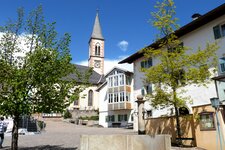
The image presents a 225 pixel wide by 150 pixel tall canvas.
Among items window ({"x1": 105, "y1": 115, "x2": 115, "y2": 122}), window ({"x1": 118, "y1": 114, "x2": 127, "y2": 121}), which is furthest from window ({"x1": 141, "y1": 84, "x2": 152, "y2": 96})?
window ({"x1": 105, "y1": 115, "x2": 115, "y2": 122})

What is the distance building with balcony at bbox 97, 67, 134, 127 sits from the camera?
3775 cm

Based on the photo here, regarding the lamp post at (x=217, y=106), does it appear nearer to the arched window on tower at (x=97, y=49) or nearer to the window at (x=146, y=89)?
the window at (x=146, y=89)

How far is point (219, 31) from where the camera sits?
18.6m

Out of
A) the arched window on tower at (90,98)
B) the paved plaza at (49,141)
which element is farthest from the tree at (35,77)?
the arched window on tower at (90,98)

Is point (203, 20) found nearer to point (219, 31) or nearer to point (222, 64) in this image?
point (219, 31)

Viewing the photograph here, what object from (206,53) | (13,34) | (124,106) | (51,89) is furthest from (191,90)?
(124,106)

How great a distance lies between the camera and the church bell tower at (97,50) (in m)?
81.3

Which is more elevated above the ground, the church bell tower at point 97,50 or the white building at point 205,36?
the church bell tower at point 97,50

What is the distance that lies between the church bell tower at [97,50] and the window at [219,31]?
6256cm

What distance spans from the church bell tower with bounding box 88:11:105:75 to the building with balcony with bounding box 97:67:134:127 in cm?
3915

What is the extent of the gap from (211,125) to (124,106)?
81.7 ft

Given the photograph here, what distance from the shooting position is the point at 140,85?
2758 centimetres

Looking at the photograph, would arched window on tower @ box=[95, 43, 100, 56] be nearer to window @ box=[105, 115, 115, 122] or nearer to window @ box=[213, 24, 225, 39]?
window @ box=[105, 115, 115, 122]

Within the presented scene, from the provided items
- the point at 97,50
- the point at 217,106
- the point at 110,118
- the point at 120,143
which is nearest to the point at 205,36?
the point at 217,106
